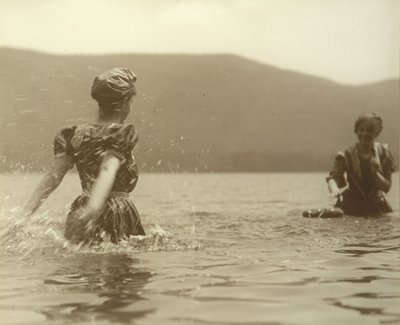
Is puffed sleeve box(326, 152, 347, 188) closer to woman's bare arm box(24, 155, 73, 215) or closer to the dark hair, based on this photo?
the dark hair

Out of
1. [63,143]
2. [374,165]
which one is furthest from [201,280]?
[374,165]

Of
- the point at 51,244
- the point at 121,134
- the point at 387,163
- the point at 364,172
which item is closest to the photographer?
the point at 121,134

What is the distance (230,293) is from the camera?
16.7ft

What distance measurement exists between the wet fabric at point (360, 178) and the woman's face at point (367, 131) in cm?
23

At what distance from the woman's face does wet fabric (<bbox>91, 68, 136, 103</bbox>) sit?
6223mm

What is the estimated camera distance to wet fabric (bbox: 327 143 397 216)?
12.3m

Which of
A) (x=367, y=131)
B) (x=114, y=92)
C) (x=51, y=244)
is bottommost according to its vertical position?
(x=51, y=244)

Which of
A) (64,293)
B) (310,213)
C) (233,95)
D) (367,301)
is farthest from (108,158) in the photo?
(233,95)

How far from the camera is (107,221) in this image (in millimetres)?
6539

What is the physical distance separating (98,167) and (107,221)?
19.7 inches

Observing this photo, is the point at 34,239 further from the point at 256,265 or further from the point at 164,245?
the point at 256,265

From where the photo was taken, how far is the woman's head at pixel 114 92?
21.4ft

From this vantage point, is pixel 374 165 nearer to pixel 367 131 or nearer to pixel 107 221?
pixel 367 131

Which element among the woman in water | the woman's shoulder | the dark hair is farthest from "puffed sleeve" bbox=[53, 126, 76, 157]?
the dark hair
